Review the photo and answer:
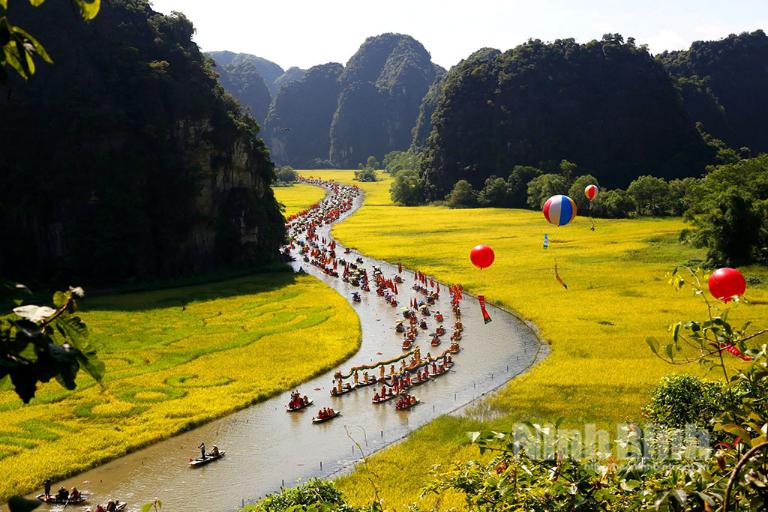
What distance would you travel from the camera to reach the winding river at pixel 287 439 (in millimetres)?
18125

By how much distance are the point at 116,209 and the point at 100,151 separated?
205 inches

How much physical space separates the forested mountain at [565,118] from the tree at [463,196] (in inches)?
261

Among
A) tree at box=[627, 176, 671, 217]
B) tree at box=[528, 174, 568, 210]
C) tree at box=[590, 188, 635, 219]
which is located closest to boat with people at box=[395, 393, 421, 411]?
tree at box=[590, 188, 635, 219]

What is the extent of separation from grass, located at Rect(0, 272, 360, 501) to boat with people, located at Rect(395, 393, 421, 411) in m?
5.12

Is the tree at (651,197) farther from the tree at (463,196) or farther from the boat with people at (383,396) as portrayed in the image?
the boat with people at (383,396)

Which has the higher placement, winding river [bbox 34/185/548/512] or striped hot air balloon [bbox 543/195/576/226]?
striped hot air balloon [bbox 543/195/576/226]

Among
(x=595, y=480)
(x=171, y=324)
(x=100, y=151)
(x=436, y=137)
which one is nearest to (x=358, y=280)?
(x=171, y=324)

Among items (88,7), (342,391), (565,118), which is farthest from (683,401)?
(565,118)

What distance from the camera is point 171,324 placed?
1464 inches

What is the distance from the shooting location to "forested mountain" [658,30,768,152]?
411 ft

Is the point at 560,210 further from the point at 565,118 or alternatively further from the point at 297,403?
the point at 565,118

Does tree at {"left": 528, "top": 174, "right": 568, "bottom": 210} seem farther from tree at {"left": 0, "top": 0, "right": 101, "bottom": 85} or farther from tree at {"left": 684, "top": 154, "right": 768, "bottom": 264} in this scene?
tree at {"left": 0, "top": 0, "right": 101, "bottom": 85}

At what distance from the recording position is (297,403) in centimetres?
2420

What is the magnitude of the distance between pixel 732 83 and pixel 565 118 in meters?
48.3
